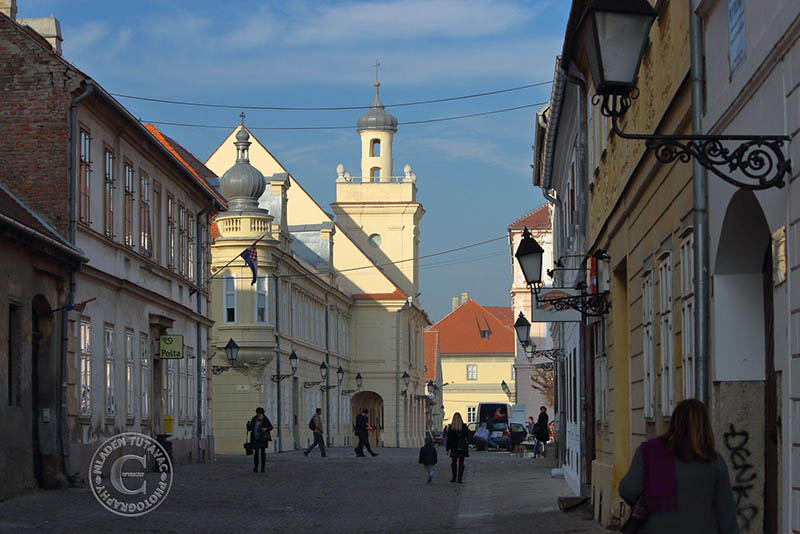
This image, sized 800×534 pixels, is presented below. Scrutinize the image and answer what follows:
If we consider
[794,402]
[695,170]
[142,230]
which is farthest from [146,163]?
[794,402]

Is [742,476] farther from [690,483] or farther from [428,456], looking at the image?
[428,456]

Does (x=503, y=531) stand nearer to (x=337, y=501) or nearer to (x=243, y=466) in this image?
(x=337, y=501)

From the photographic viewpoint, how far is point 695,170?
9.57 metres

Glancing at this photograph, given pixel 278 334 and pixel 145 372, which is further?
pixel 278 334

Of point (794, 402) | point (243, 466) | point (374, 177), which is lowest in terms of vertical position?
point (243, 466)

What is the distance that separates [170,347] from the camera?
102ft

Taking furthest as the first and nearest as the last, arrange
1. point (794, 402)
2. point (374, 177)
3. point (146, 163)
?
point (374, 177) → point (146, 163) → point (794, 402)

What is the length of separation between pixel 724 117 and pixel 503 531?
896cm

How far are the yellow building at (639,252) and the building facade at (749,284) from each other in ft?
2.90

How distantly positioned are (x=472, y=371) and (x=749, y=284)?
115048mm

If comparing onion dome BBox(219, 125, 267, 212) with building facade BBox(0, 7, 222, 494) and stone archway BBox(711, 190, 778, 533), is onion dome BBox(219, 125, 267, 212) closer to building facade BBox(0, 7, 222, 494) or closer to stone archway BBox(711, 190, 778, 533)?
building facade BBox(0, 7, 222, 494)

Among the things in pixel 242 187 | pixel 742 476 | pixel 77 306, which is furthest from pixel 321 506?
pixel 242 187

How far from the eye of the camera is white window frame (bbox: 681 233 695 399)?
10.0 metres

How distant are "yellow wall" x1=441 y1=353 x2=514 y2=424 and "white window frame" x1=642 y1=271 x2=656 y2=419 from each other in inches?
4297
